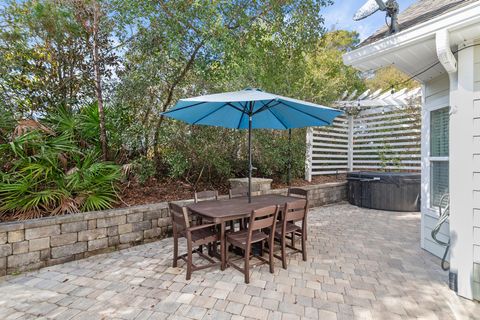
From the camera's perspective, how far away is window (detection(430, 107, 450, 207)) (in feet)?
11.1

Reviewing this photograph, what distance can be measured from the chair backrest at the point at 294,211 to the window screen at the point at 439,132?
2061 millimetres

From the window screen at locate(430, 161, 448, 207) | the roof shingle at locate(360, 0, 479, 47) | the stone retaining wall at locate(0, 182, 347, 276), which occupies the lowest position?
the stone retaining wall at locate(0, 182, 347, 276)

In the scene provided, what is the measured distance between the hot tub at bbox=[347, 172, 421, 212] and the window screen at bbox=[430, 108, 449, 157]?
9.07ft

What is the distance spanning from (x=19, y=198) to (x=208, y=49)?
375 cm

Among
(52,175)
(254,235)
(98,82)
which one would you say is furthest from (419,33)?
(52,175)

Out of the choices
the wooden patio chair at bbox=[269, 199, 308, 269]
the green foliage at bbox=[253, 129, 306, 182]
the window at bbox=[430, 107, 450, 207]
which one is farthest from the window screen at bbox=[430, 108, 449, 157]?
the green foliage at bbox=[253, 129, 306, 182]

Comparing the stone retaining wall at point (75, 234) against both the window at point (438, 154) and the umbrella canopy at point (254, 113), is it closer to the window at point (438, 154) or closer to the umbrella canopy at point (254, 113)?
the umbrella canopy at point (254, 113)

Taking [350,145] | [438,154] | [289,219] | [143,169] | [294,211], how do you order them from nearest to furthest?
1. [289,219]
2. [294,211]
3. [438,154]
4. [143,169]
5. [350,145]

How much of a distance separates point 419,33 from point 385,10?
0.93 metres

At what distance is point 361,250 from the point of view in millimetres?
3783

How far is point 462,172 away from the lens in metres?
2.58

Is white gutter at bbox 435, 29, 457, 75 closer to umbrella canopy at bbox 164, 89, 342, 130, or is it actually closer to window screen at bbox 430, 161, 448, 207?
umbrella canopy at bbox 164, 89, 342, 130

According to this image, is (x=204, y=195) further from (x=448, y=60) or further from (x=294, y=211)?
(x=448, y=60)

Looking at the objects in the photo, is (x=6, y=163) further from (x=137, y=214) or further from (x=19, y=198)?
(x=137, y=214)
